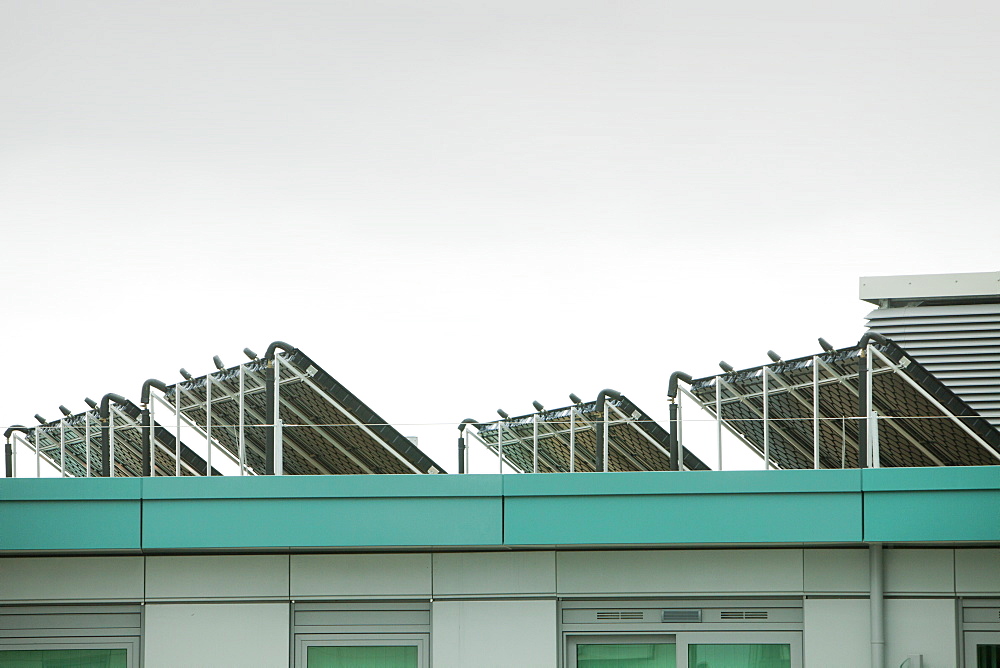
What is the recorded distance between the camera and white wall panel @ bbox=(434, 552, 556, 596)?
9109 mm

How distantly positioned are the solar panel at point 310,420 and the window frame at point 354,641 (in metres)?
1.46

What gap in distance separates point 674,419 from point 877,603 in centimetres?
204

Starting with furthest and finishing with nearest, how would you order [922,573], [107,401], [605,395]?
[107,401]
[605,395]
[922,573]

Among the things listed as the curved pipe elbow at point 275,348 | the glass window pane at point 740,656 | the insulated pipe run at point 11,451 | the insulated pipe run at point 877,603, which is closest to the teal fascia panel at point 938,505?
the insulated pipe run at point 877,603

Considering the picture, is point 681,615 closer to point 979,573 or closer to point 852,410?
point 979,573

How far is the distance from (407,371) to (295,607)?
15.0 meters

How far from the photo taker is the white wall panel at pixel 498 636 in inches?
356

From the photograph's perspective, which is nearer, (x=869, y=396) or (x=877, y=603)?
(x=877, y=603)

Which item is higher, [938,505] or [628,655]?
[938,505]

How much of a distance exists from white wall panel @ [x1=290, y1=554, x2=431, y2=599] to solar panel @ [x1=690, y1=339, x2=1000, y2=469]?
8.28 feet

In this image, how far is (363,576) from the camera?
9.19 metres

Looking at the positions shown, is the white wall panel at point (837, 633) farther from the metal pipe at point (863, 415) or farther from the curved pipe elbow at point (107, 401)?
the curved pipe elbow at point (107, 401)

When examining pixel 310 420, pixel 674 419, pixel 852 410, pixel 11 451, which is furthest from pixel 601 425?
Answer: pixel 11 451

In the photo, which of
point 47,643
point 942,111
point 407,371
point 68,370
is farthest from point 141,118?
point 47,643
